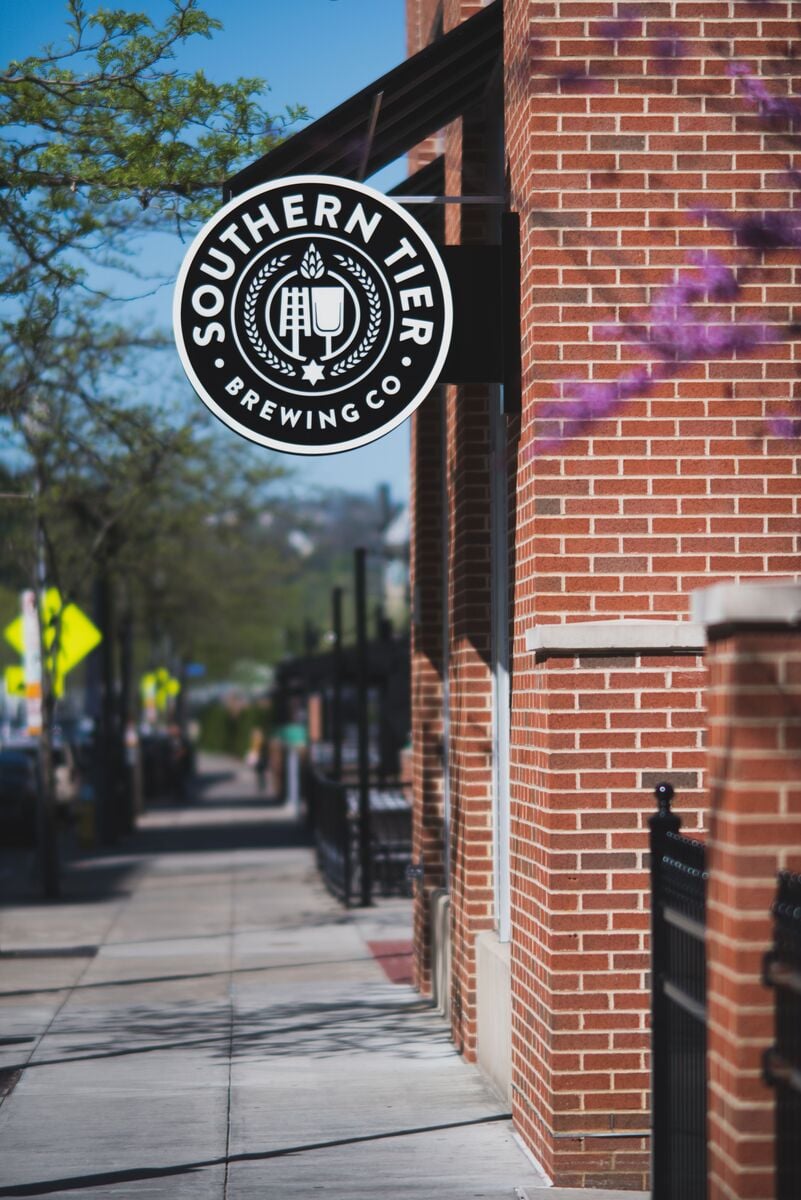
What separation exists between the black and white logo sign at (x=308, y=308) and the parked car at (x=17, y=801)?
24.9 m

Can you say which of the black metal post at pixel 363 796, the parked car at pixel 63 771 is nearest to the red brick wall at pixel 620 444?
the black metal post at pixel 363 796

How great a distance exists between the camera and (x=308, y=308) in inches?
304

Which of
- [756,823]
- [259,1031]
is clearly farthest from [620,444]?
[259,1031]

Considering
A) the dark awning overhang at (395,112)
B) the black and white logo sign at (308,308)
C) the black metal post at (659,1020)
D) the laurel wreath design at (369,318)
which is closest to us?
the black metal post at (659,1020)

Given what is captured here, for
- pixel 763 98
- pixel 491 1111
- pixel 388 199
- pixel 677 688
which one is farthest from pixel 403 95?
pixel 491 1111

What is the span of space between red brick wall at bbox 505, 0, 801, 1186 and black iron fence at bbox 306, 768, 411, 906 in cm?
1076

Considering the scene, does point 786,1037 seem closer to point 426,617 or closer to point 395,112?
point 395,112

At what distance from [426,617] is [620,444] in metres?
5.33

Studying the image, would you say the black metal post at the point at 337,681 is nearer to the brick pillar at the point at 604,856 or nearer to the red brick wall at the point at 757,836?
the brick pillar at the point at 604,856

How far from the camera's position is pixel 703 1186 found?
5.80 m

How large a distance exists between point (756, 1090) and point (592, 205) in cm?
400

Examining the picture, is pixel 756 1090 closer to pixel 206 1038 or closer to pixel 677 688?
pixel 677 688

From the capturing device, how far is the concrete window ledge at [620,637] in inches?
285

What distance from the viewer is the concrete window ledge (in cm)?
724
